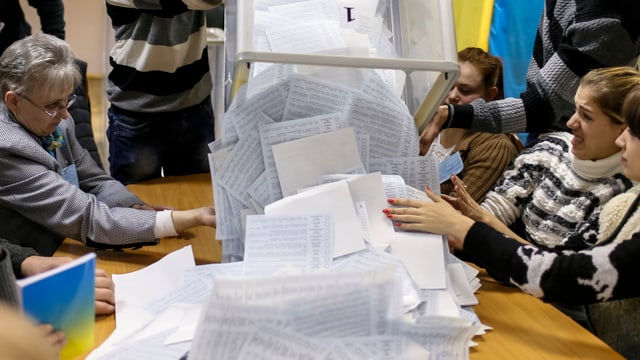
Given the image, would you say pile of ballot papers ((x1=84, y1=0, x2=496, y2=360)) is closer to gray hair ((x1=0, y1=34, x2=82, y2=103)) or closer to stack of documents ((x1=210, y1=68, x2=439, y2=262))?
stack of documents ((x1=210, y1=68, x2=439, y2=262))

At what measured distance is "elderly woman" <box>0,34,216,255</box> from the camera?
1485 mm

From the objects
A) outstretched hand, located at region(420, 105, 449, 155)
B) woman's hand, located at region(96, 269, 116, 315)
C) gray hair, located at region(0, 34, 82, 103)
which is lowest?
woman's hand, located at region(96, 269, 116, 315)

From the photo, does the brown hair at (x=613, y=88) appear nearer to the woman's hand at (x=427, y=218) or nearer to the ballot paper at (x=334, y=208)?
the woman's hand at (x=427, y=218)

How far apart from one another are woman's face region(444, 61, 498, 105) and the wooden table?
0.94 meters

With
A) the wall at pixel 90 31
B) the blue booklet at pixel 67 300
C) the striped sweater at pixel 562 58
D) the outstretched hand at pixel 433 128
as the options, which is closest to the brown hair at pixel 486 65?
the striped sweater at pixel 562 58

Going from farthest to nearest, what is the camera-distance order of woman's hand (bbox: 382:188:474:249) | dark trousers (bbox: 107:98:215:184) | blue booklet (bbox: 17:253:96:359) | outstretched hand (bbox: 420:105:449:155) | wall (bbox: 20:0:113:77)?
wall (bbox: 20:0:113:77)
dark trousers (bbox: 107:98:215:184)
outstretched hand (bbox: 420:105:449:155)
woman's hand (bbox: 382:188:474:249)
blue booklet (bbox: 17:253:96:359)

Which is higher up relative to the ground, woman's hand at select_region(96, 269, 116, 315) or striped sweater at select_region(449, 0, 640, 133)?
striped sweater at select_region(449, 0, 640, 133)

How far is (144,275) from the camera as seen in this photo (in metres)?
1.35

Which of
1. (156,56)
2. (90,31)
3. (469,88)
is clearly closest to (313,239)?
(156,56)

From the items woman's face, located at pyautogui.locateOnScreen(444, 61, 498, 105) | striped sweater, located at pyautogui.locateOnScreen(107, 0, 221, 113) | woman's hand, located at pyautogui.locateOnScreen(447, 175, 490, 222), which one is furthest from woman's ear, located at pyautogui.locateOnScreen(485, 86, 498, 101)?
striped sweater, located at pyautogui.locateOnScreen(107, 0, 221, 113)

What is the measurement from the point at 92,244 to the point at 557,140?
3.82 ft

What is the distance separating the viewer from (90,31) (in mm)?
5082

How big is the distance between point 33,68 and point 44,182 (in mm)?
256

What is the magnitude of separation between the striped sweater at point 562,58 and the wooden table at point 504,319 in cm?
56
